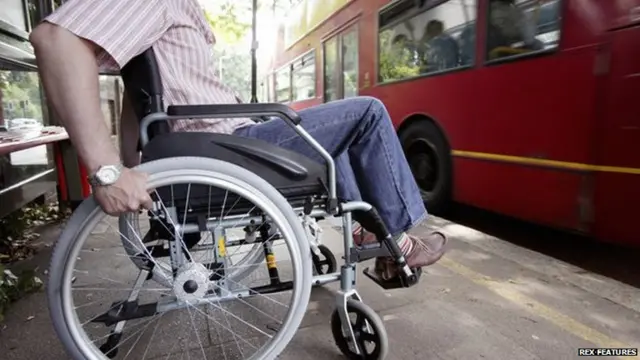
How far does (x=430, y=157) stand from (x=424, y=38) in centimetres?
111

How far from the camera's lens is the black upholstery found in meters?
1.34

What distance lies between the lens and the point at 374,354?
1599 mm

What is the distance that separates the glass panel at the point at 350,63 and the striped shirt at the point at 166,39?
3877 mm

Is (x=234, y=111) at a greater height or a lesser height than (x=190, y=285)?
greater

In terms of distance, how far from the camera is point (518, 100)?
121 inches

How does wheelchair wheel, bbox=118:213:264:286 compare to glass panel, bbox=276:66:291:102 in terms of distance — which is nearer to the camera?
wheelchair wheel, bbox=118:213:264:286

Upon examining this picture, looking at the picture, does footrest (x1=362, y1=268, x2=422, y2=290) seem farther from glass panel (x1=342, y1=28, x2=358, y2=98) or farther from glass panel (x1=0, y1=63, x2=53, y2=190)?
glass panel (x1=342, y1=28, x2=358, y2=98)

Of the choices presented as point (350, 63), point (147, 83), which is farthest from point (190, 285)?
point (350, 63)

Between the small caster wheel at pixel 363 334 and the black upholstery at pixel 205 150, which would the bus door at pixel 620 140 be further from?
the black upholstery at pixel 205 150

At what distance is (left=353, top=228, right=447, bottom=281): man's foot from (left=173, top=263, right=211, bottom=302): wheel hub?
0.66 metres

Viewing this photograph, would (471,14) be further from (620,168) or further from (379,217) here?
(379,217)

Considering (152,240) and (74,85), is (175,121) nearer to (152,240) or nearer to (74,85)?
(74,85)

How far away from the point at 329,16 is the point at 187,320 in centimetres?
511

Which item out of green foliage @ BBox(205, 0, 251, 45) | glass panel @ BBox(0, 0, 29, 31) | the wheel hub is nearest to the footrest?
the wheel hub
